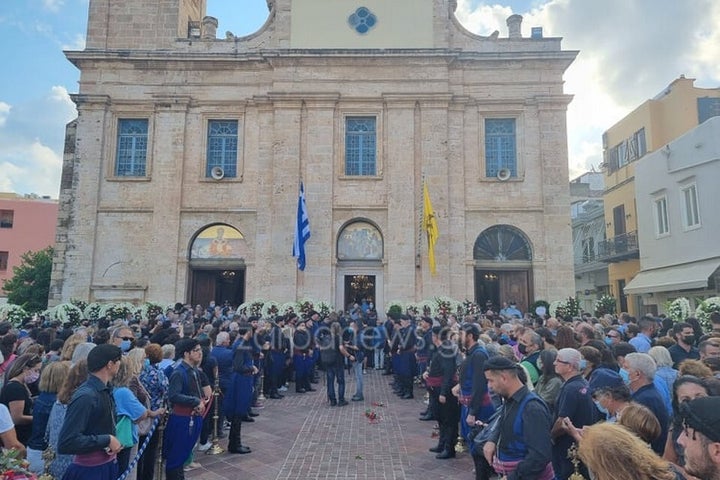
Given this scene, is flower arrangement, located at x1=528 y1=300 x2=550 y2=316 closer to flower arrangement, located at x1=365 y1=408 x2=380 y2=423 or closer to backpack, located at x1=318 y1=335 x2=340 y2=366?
backpack, located at x1=318 y1=335 x2=340 y2=366

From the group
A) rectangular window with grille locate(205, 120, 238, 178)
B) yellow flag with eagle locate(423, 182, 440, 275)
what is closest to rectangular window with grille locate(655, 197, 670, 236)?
yellow flag with eagle locate(423, 182, 440, 275)

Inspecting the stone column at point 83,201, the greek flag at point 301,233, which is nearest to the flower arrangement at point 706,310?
the greek flag at point 301,233

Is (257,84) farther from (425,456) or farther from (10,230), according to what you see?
(10,230)

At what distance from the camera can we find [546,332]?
22.4ft

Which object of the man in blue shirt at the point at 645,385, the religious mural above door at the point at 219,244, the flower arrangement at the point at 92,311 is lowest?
the man in blue shirt at the point at 645,385

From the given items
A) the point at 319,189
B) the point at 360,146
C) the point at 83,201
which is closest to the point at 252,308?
A: the point at 319,189

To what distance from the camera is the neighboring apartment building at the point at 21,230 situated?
38.1 meters

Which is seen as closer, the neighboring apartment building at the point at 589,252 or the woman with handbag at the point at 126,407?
the woman with handbag at the point at 126,407

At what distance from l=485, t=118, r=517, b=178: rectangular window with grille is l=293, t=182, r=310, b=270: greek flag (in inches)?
315

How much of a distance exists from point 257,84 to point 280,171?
4.18 metres

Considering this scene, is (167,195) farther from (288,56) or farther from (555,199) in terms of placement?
(555,199)

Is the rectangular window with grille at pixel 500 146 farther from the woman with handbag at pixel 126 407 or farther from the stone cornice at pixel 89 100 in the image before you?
the woman with handbag at pixel 126 407

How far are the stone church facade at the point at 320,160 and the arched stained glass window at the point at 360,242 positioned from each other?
0.06m

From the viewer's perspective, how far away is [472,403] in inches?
241
